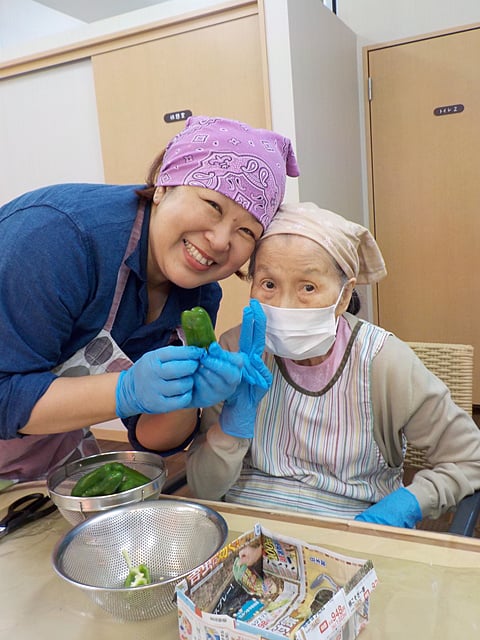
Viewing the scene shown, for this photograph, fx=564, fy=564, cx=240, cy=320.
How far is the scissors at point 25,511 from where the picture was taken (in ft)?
3.46

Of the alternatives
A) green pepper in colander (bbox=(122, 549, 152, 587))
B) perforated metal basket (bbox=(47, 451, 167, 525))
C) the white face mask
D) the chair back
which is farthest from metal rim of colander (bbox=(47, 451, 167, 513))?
the chair back

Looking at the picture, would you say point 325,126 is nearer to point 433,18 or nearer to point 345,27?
point 345,27

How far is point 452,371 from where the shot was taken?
5.04 ft

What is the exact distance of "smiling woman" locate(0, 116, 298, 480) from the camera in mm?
1029

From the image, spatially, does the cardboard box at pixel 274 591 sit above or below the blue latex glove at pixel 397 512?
above

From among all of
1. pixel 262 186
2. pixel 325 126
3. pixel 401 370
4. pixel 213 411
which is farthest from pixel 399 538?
pixel 325 126

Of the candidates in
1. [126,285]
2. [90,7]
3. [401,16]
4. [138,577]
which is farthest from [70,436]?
[90,7]

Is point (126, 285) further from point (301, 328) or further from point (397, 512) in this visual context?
point (397, 512)

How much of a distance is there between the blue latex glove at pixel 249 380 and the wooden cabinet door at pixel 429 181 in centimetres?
306

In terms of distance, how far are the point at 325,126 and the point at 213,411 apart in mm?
2212

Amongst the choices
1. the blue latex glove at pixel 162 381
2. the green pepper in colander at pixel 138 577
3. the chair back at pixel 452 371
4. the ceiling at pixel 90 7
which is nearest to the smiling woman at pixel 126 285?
the blue latex glove at pixel 162 381

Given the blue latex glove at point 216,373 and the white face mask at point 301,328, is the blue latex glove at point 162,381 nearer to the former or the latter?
the blue latex glove at point 216,373

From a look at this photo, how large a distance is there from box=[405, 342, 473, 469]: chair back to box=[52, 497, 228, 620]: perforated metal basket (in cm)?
79

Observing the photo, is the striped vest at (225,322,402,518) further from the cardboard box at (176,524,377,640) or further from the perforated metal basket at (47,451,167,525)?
the cardboard box at (176,524,377,640)
